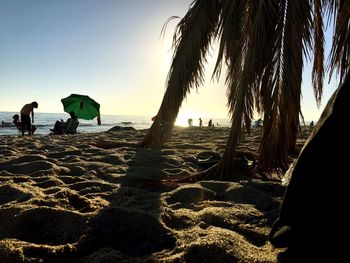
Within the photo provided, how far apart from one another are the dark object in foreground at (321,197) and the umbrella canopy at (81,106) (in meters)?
12.6

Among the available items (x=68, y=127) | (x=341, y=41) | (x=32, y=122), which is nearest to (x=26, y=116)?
(x=32, y=122)

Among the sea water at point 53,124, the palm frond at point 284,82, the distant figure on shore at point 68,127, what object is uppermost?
the palm frond at point 284,82

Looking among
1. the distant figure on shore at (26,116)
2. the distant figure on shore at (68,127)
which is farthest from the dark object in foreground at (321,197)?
the distant figure on shore at (68,127)

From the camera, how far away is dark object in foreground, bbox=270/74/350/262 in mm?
1242

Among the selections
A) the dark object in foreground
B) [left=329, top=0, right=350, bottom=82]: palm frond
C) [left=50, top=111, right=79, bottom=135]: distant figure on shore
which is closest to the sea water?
[left=50, top=111, right=79, bottom=135]: distant figure on shore

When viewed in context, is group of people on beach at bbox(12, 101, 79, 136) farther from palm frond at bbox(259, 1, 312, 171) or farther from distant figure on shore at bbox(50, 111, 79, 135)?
palm frond at bbox(259, 1, 312, 171)

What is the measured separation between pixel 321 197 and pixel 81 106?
12884 mm

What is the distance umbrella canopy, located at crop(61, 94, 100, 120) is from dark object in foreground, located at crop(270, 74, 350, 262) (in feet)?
41.4

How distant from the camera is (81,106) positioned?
13383 millimetres

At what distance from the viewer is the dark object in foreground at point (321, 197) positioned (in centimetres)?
124

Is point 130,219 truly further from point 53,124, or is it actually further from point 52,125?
point 53,124

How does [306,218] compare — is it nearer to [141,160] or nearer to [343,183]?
[343,183]

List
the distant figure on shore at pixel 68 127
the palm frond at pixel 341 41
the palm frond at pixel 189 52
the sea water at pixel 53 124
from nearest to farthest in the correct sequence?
1. the palm frond at pixel 341 41
2. the palm frond at pixel 189 52
3. the distant figure on shore at pixel 68 127
4. the sea water at pixel 53 124

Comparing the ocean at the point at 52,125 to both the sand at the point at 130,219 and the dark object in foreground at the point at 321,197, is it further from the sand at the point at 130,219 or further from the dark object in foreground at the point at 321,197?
the dark object in foreground at the point at 321,197
